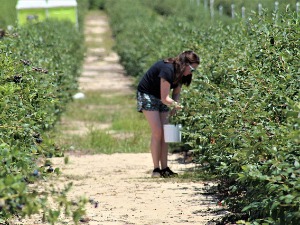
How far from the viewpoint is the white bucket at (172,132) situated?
9523 millimetres

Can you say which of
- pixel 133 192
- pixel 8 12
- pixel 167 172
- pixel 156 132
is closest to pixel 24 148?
pixel 133 192

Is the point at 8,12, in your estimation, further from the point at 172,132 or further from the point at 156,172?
the point at 172,132

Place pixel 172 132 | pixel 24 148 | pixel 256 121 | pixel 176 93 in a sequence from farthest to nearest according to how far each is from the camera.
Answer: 1. pixel 176 93
2. pixel 172 132
3. pixel 256 121
4. pixel 24 148

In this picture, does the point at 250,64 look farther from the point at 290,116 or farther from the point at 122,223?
the point at 290,116

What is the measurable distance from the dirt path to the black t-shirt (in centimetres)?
90

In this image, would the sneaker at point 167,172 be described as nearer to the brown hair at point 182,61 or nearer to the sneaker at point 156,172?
the sneaker at point 156,172

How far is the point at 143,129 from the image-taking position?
47.6 ft

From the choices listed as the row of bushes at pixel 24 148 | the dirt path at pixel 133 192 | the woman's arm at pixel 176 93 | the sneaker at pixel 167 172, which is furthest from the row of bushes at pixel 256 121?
the row of bushes at pixel 24 148

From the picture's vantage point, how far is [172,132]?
9547 mm

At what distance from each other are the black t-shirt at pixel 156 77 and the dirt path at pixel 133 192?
2.94 feet

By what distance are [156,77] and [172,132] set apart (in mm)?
564

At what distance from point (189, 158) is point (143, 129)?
3111 millimetres

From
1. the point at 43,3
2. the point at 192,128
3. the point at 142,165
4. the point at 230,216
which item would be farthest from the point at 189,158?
the point at 43,3

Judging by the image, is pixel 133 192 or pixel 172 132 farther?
pixel 172 132
